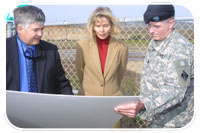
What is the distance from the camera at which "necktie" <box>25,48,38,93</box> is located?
1496 mm

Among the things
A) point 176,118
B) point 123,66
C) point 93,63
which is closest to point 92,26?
point 93,63

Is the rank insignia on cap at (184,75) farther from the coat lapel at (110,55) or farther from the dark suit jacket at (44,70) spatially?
the dark suit jacket at (44,70)

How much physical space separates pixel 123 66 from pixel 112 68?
0.14 m

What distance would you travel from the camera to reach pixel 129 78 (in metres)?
3.21

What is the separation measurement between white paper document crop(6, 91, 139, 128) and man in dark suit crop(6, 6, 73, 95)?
0.44 ft

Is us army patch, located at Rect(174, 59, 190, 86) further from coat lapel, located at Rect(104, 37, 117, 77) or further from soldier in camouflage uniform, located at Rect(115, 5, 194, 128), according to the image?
coat lapel, located at Rect(104, 37, 117, 77)

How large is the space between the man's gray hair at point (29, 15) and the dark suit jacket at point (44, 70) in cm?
14

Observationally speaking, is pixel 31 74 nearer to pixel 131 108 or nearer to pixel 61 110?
pixel 61 110

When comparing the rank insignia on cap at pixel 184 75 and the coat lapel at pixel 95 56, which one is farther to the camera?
the coat lapel at pixel 95 56

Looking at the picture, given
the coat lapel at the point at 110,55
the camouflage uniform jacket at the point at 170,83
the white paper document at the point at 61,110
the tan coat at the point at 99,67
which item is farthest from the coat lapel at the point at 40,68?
the camouflage uniform jacket at the point at 170,83

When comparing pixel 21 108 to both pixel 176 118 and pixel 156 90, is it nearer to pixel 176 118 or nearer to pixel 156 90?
pixel 156 90

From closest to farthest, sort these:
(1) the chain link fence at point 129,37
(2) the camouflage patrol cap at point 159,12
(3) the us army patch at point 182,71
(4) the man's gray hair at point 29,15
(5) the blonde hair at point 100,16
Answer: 1. (3) the us army patch at point 182,71
2. (2) the camouflage patrol cap at point 159,12
3. (4) the man's gray hair at point 29,15
4. (5) the blonde hair at point 100,16
5. (1) the chain link fence at point 129,37

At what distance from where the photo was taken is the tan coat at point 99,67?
5.76 ft

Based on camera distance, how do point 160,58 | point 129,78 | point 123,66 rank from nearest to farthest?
point 160,58
point 123,66
point 129,78
